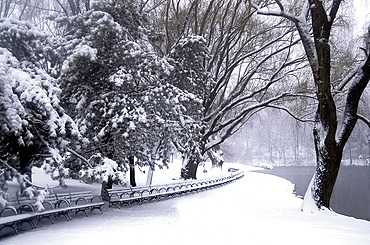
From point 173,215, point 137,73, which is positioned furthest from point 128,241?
point 137,73

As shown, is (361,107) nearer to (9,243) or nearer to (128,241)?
(128,241)

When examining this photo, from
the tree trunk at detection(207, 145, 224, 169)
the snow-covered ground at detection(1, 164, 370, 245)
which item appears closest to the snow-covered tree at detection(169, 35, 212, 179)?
the snow-covered ground at detection(1, 164, 370, 245)

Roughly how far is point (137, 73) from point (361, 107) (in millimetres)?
11338

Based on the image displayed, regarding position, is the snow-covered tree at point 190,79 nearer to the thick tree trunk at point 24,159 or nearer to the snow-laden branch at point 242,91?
the snow-laden branch at point 242,91

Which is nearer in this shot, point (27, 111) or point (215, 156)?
point (27, 111)

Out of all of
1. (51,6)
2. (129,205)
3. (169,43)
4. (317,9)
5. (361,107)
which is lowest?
(129,205)

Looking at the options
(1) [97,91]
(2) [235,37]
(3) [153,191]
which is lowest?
(3) [153,191]

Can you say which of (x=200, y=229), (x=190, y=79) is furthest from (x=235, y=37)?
(x=200, y=229)

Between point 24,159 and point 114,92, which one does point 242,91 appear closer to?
point 114,92

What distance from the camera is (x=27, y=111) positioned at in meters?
7.77

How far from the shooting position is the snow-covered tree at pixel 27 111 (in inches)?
272

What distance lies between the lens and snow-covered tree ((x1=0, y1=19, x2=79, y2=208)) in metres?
6.91

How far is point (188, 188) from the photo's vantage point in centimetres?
1844

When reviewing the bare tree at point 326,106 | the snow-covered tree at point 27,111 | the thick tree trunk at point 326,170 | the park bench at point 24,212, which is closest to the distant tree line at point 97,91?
the snow-covered tree at point 27,111
